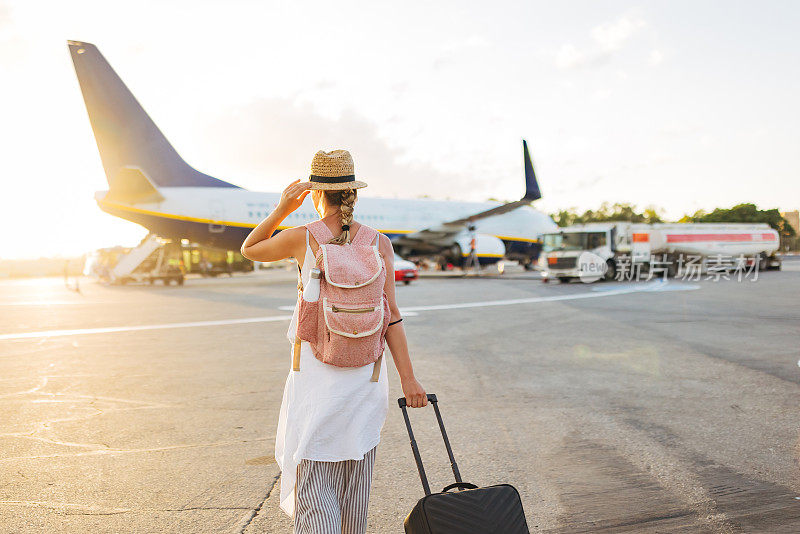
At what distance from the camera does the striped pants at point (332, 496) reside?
217 centimetres

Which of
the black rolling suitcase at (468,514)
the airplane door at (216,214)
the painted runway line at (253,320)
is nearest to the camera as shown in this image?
the black rolling suitcase at (468,514)

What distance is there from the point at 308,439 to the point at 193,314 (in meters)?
12.1

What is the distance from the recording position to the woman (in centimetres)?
221

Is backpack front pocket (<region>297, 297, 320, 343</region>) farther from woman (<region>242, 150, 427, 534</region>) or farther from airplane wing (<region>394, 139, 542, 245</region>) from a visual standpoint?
airplane wing (<region>394, 139, 542, 245</region>)

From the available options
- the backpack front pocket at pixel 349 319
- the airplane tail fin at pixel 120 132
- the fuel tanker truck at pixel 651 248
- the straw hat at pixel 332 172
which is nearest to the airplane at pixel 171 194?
the airplane tail fin at pixel 120 132

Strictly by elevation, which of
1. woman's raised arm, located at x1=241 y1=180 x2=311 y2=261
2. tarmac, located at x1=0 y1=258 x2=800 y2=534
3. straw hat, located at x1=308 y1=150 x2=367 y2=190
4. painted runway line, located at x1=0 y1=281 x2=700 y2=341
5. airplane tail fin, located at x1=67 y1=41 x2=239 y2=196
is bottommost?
painted runway line, located at x1=0 y1=281 x2=700 y2=341

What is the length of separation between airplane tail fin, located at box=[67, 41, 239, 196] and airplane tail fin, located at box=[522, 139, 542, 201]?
46.2 feet

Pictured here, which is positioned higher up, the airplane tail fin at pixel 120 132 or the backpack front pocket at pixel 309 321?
the airplane tail fin at pixel 120 132

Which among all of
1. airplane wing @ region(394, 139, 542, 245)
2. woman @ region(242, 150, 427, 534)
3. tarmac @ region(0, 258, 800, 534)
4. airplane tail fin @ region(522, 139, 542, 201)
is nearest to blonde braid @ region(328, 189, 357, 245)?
woman @ region(242, 150, 427, 534)

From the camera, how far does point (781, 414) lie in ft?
16.0

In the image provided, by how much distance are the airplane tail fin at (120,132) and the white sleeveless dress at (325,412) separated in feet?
72.3

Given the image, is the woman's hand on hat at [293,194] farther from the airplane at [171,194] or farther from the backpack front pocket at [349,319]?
the airplane at [171,194]

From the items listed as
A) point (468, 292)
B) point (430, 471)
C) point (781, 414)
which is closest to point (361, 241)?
point (430, 471)

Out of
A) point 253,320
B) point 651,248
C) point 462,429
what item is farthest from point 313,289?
point 651,248
